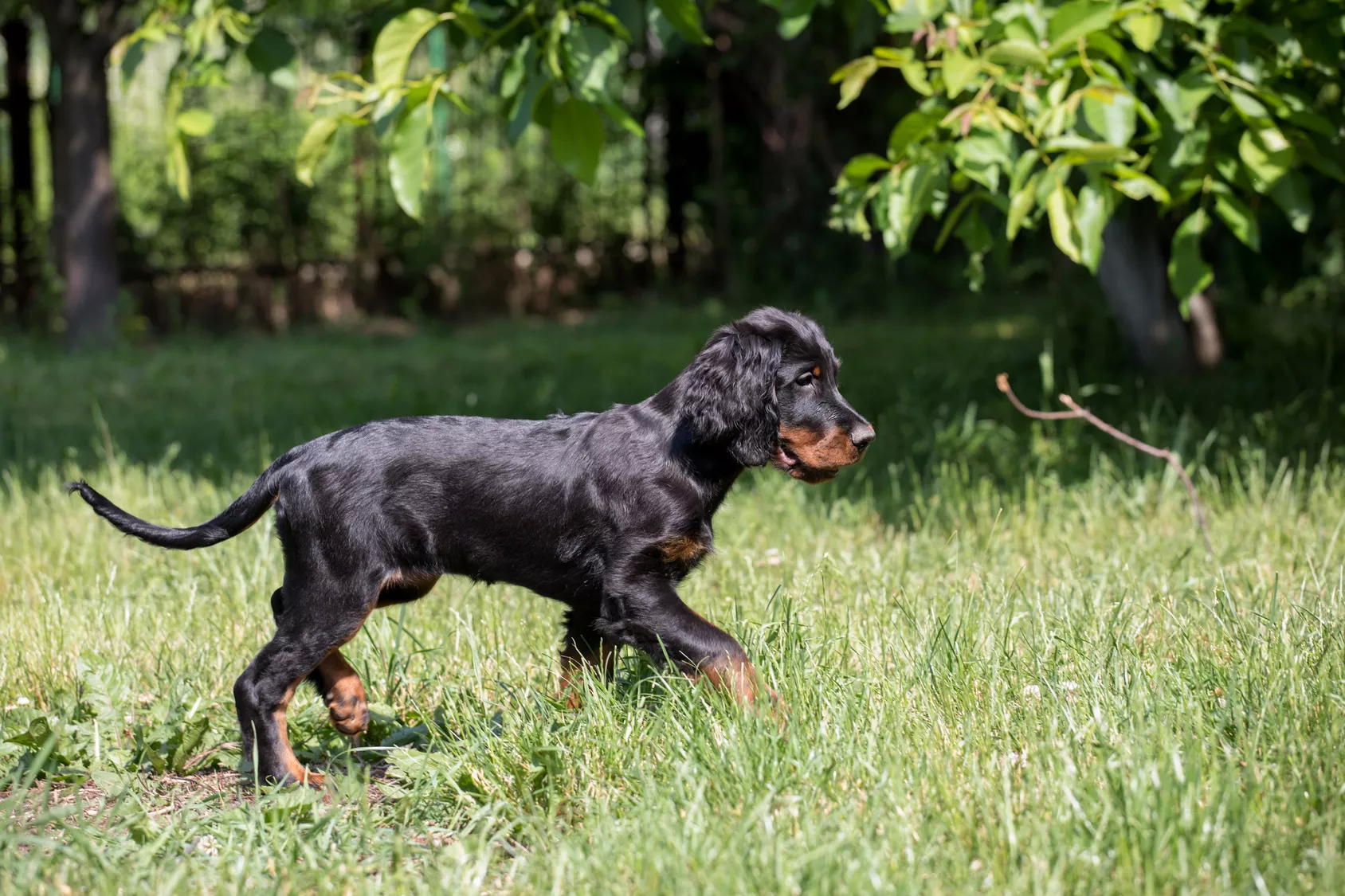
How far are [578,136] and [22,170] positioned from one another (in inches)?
420

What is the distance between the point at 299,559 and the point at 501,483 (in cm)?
53

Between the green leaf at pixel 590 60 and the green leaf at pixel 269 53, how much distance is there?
3.93 ft

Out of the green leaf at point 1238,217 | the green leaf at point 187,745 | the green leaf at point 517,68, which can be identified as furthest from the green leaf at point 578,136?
the green leaf at point 1238,217

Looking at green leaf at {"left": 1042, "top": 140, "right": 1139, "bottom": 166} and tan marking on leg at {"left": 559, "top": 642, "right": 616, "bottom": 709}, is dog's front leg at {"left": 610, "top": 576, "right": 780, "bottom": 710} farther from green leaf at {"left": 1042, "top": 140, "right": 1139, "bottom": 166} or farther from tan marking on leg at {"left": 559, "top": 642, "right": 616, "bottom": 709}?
green leaf at {"left": 1042, "top": 140, "right": 1139, "bottom": 166}

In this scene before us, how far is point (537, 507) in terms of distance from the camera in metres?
3.25

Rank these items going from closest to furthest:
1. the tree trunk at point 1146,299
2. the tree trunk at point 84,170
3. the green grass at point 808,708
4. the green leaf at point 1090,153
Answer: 1. the green grass at point 808,708
2. the green leaf at point 1090,153
3. the tree trunk at point 1146,299
4. the tree trunk at point 84,170

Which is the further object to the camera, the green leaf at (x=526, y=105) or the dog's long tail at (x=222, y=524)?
the green leaf at (x=526, y=105)

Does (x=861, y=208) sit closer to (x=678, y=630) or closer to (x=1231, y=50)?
(x=1231, y=50)

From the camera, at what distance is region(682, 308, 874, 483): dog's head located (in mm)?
3193

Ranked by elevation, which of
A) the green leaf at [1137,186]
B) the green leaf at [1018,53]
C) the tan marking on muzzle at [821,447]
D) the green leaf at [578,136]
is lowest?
the tan marking on muzzle at [821,447]

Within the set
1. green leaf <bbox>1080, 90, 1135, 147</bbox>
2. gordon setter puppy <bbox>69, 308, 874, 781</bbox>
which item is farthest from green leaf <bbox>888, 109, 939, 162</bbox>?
gordon setter puppy <bbox>69, 308, 874, 781</bbox>

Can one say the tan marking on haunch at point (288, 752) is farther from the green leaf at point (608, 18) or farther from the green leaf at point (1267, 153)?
the green leaf at point (1267, 153)

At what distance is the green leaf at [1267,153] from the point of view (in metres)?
4.05

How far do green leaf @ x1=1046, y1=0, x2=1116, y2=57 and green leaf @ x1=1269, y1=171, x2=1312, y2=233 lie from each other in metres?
0.92
